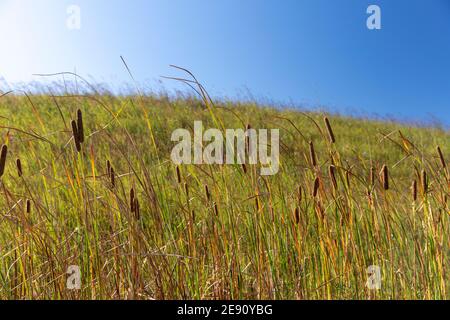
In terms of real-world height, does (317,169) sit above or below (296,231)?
above

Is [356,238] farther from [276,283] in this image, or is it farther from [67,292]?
[67,292]

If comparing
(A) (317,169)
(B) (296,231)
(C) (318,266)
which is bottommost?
(C) (318,266)

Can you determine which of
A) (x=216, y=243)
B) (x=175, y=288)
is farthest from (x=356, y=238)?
(x=175, y=288)

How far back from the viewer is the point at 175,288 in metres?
2.02

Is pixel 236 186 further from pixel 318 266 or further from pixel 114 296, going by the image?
pixel 114 296

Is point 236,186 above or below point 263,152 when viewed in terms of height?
below

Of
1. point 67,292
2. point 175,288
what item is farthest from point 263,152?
point 67,292

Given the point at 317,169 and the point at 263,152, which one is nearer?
the point at 317,169
